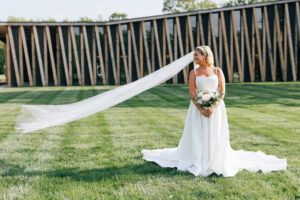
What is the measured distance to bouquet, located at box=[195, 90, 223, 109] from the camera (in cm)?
519

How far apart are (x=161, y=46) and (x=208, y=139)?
25214mm

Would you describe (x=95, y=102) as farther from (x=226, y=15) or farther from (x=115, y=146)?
(x=226, y=15)

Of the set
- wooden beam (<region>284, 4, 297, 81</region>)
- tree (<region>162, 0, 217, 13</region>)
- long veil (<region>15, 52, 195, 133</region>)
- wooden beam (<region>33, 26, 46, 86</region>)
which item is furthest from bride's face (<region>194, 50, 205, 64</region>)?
tree (<region>162, 0, 217, 13</region>)

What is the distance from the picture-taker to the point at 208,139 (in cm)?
528

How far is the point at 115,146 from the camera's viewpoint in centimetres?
698

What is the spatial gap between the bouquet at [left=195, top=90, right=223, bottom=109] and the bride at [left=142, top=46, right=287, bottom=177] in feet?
0.26

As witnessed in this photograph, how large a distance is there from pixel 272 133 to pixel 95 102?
4.64 m

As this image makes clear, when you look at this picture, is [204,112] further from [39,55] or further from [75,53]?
[39,55]

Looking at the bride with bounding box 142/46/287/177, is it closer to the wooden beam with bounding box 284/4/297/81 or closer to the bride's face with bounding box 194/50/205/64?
the bride's face with bounding box 194/50/205/64

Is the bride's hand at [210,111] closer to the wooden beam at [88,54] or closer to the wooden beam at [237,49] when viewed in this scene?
the wooden beam at [237,49]

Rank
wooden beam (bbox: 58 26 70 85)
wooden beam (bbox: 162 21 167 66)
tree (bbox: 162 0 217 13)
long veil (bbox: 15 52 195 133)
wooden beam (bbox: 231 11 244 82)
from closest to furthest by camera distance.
Answer: long veil (bbox: 15 52 195 133), wooden beam (bbox: 231 11 244 82), wooden beam (bbox: 58 26 70 85), wooden beam (bbox: 162 21 167 66), tree (bbox: 162 0 217 13)

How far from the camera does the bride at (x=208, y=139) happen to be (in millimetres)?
5223

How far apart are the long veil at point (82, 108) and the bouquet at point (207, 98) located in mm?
1054

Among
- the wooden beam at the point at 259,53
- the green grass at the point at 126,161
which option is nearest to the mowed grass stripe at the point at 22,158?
the green grass at the point at 126,161
